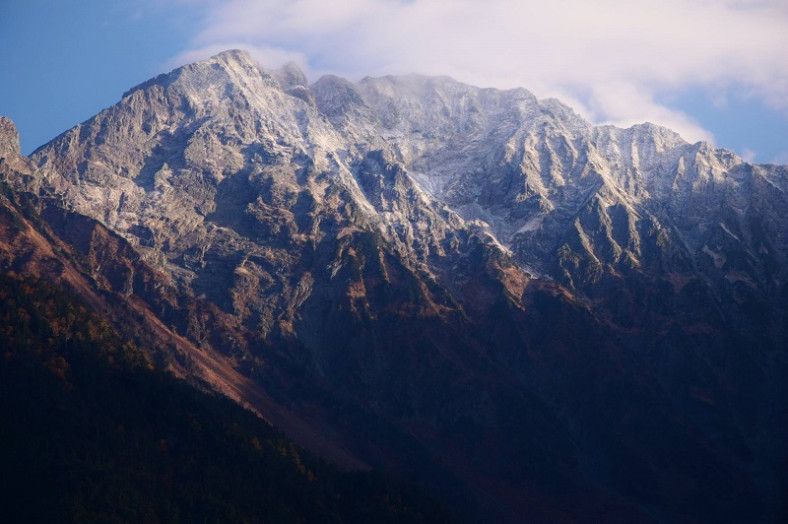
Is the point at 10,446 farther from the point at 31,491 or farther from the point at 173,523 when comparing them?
the point at 173,523

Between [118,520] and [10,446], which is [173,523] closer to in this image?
[118,520]

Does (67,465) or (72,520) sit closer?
(72,520)

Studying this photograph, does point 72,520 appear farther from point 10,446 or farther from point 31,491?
point 10,446

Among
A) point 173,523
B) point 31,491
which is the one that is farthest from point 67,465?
point 173,523

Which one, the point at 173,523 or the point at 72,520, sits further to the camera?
the point at 173,523

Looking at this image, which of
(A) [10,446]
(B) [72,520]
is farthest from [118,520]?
(A) [10,446]
